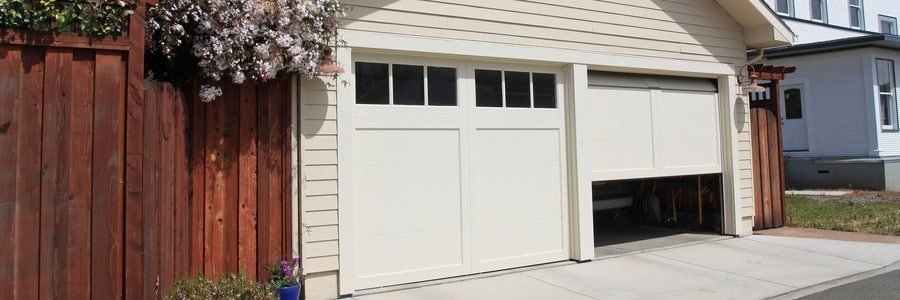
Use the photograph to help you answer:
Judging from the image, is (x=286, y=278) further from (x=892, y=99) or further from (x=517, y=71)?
(x=892, y=99)

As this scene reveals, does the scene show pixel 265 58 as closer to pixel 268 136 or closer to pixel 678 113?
pixel 268 136

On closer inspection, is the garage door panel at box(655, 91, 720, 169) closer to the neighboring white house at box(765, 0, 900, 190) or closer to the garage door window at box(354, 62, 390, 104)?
the garage door window at box(354, 62, 390, 104)

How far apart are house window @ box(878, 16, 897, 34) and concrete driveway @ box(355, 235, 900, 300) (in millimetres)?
20422

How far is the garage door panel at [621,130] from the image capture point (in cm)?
769

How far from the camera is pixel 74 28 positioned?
11.7 feet

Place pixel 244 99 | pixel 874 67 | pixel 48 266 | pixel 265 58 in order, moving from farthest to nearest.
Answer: pixel 874 67, pixel 244 99, pixel 265 58, pixel 48 266

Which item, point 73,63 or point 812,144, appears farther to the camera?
point 812,144

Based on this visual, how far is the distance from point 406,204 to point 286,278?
4.57 ft

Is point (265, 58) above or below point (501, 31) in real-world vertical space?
→ below

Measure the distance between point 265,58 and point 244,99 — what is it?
68 centimetres

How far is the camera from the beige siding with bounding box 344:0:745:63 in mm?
6219

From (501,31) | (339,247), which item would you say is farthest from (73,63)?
(501,31)

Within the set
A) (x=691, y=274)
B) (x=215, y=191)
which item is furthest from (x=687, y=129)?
(x=215, y=191)

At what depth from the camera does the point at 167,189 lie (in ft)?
14.0
